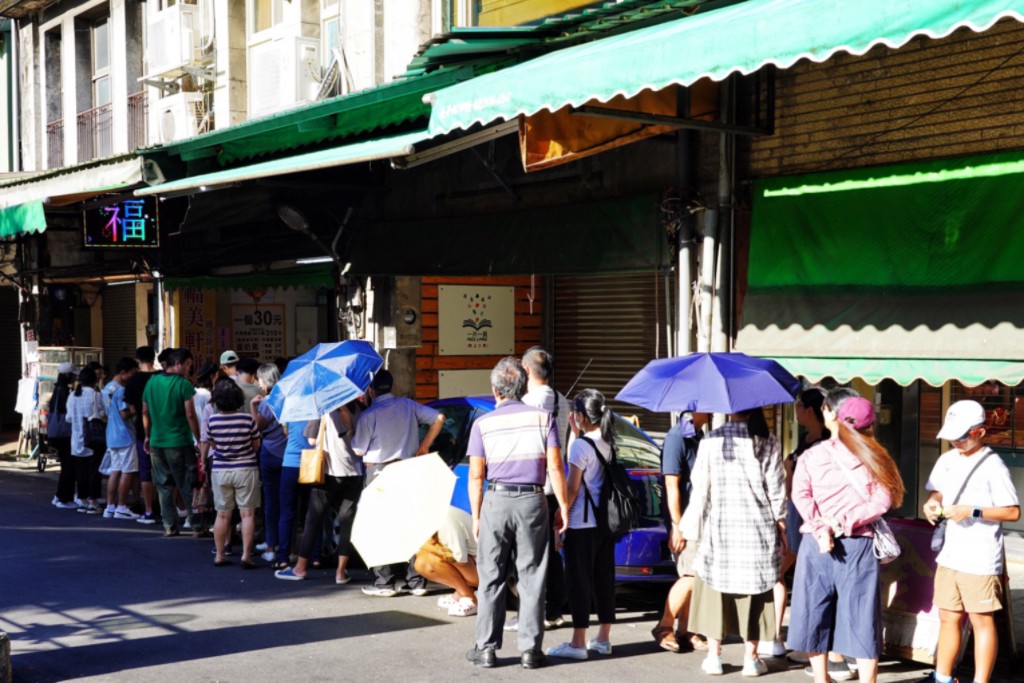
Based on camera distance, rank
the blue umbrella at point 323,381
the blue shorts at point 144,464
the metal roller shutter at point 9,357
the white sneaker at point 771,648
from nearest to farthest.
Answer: the white sneaker at point 771,648 → the blue umbrella at point 323,381 → the blue shorts at point 144,464 → the metal roller shutter at point 9,357

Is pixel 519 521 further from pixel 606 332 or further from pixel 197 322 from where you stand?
pixel 197 322

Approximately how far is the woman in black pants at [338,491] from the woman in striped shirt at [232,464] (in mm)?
745

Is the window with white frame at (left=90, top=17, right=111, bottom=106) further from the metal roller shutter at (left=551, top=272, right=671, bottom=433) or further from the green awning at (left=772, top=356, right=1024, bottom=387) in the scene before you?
the green awning at (left=772, top=356, right=1024, bottom=387)

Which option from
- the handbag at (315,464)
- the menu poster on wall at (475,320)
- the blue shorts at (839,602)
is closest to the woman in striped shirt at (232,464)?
the handbag at (315,464)

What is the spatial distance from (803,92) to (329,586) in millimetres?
5455

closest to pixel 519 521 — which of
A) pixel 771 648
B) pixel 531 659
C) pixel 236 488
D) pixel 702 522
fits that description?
pixel 531 659

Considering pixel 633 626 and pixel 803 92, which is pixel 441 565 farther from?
pixel 803 92

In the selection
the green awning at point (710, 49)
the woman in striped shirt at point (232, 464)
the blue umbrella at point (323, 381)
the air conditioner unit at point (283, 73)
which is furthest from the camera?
the air conditioner unit at point (283, 73)

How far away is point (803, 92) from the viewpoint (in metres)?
9.57

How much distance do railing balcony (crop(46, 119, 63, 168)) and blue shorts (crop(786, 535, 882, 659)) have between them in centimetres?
2078

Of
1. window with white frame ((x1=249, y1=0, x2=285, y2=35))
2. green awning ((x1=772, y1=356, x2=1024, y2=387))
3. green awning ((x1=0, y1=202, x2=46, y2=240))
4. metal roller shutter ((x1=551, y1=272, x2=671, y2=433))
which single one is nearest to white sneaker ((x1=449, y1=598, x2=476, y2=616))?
green awning ((x1=772, y1=356, x2=1024, y2=387))

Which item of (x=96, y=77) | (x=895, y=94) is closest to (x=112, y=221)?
(x=96, y=77)

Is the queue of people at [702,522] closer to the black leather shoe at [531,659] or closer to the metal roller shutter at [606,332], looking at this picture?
the black leather shoe at [531,659]

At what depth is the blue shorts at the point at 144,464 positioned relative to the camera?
→ 12758mm
